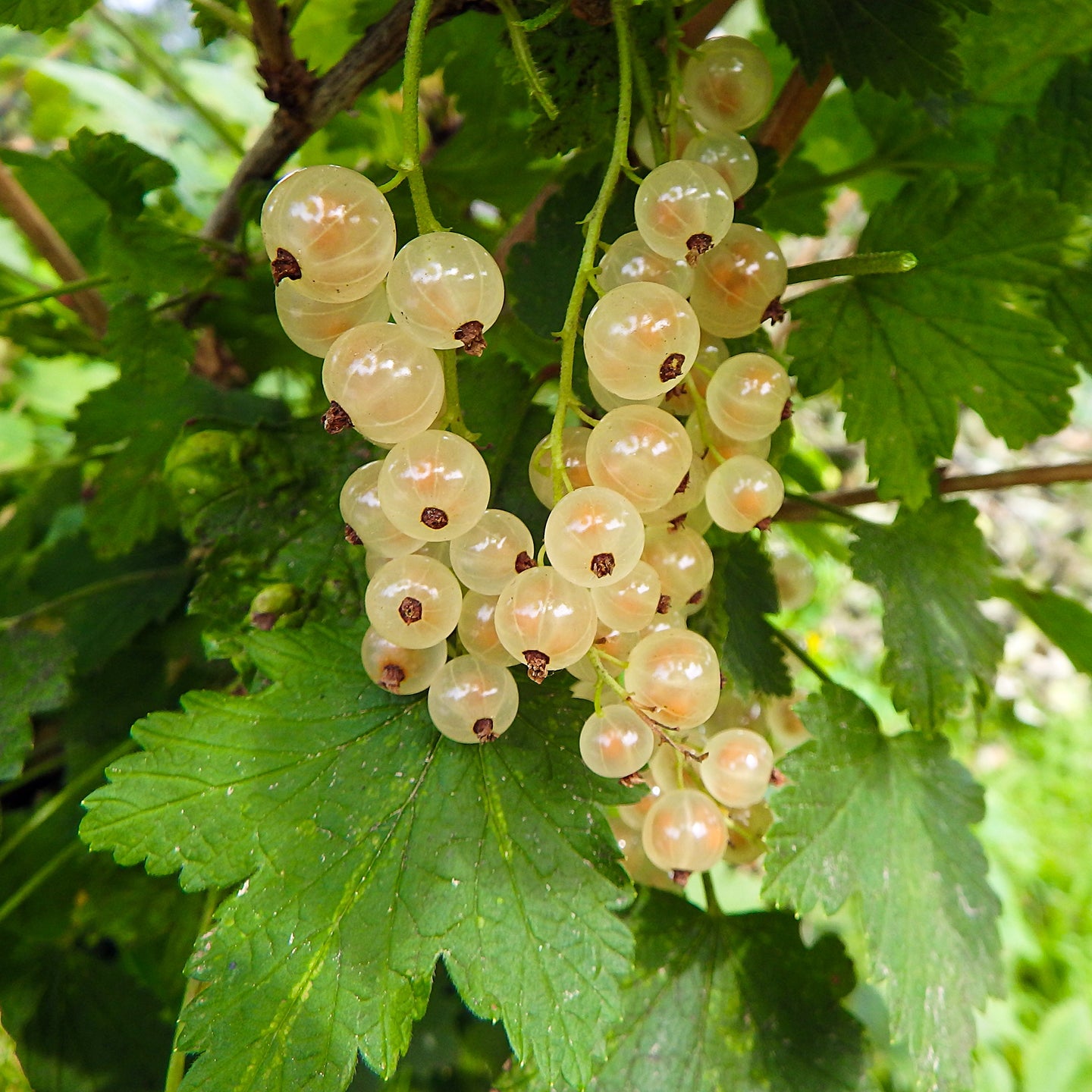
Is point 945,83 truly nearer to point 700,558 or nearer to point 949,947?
point 700,558

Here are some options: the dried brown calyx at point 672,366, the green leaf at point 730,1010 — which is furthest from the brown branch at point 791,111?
the green leaf at point 730,1010

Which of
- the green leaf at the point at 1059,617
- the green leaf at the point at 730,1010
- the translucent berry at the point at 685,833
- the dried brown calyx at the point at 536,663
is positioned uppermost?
the dried brown calyx at the point at 536,663

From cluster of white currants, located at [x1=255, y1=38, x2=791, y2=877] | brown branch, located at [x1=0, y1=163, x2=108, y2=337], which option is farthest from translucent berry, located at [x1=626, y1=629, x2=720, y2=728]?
brown branch, located at [x1=0, y1=163, x2=108, y2=337]

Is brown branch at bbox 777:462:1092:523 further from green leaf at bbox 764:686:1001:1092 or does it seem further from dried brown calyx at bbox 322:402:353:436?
dried brown calyx at bbox 322:402:353:436

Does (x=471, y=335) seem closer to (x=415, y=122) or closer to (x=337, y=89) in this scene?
(x=415, y=122)

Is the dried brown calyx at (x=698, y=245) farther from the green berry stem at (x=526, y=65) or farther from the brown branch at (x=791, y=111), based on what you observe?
the brown branch at (x=791, y=111)

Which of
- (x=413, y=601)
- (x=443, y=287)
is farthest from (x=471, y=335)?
(x=413, y=601)

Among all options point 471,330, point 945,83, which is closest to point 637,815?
point 471,330
